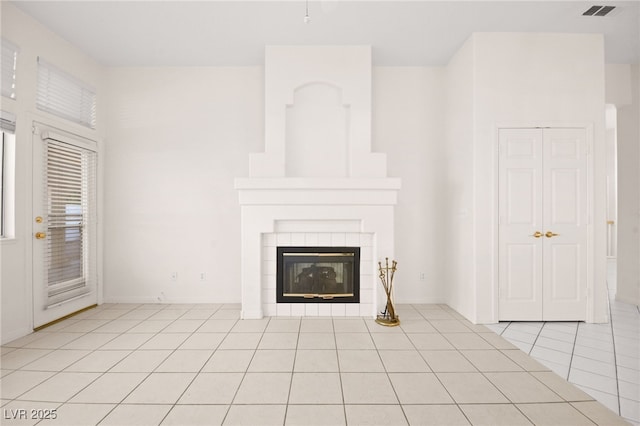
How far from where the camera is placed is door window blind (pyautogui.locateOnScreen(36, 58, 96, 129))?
3.15 m

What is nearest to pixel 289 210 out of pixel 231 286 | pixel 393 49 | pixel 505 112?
pixel 231 286

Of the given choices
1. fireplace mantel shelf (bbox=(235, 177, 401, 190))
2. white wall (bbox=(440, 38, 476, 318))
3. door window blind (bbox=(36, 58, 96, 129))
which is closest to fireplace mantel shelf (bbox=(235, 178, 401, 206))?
fireplace mantel shelf (bbox=(235, 177, 401, 190))

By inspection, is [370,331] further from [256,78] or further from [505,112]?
[256,78]

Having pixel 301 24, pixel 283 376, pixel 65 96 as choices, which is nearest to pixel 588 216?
pixel 283 376

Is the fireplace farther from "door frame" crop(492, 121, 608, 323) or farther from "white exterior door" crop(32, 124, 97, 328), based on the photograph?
"white exterior door" crop(32, 124, 97, 328)

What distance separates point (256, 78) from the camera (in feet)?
13.2

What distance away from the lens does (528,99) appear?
3275 millimetres

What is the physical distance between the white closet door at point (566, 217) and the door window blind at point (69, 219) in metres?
5.20

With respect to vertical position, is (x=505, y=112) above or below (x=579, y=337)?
above

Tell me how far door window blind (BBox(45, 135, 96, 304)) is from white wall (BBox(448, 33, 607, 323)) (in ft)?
14.7

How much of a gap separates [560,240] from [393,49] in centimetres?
280

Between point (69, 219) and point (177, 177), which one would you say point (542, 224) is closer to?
point (177, 177)

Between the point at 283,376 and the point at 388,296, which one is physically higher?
the point at 388,296

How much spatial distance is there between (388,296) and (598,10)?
11.2ft
